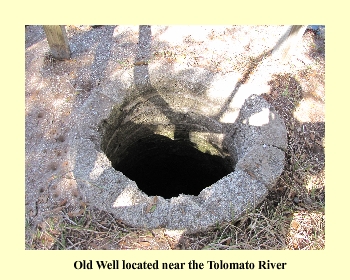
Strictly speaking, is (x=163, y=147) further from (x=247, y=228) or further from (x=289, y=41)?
(x=289, y=41)

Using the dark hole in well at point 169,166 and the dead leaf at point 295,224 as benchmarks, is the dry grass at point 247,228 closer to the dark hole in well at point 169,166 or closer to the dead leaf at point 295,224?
the dead leaf at point 295,224

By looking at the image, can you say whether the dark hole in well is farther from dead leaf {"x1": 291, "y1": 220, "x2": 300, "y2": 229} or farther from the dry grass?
dead leaf {"x1": 291, "y1": 220, "x2": 300, "y2": 229}

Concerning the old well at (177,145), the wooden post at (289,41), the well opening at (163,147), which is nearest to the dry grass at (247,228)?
the old well at (177,145)

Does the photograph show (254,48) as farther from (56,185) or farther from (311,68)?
(56,185)

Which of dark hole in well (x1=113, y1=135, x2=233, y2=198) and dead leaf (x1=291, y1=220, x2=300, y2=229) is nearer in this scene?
dead leaf (x1=291, y1=220, x2=300, y2=229)

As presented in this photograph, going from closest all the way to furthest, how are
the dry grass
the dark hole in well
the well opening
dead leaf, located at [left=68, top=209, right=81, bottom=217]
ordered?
the dry grass, dead leaf, located at [left=68, top=209, right=81, bottom=217], the well opening, the dark hole in well

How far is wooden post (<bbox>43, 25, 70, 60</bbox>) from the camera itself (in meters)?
3.71

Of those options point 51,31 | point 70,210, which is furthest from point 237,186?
point 51,31

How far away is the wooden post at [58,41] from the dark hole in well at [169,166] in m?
1.44

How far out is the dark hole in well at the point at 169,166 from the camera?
13.8 ft

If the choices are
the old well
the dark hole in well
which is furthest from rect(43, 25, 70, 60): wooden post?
the dark hole in well

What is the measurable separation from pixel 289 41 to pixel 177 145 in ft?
6.41

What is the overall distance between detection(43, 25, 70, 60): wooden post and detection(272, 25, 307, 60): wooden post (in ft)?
8.61

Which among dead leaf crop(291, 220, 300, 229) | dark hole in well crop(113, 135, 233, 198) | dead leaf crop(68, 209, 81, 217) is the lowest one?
dead leaf crop(291, 220, 300, 229)
